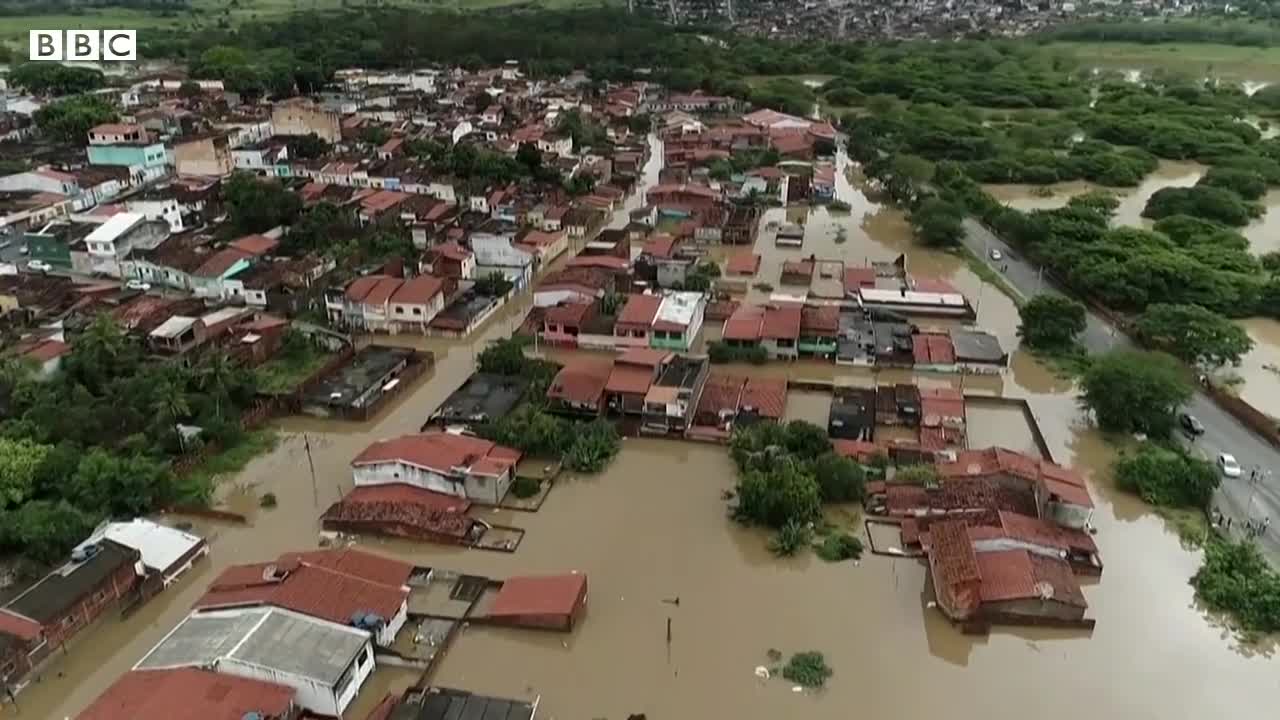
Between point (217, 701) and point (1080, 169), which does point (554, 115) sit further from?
point (217, 701)

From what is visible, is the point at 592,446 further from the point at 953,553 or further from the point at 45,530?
the point at 45,530

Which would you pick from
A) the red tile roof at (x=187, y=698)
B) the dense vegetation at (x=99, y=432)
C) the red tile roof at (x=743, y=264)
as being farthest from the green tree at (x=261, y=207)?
the red tile roof at (x=187, y=698)

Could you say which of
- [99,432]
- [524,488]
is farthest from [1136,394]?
[99,432]

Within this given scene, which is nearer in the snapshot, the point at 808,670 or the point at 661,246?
the point at 808,670

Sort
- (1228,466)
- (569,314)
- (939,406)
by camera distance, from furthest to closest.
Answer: (569,314) → (939,406) → (1228,466)

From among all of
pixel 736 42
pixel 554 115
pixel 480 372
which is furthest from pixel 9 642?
pixel 736 42

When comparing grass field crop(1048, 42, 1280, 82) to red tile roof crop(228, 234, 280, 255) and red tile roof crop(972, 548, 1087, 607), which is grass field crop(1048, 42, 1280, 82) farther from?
red tile roof crop(228, 234, 280, 255)
